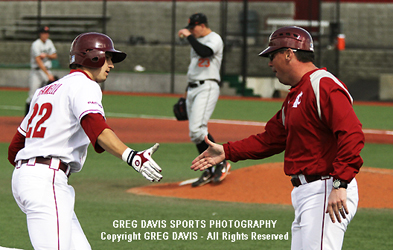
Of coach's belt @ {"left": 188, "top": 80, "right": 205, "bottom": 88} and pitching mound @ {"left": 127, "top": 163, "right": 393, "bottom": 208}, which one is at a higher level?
coach's belt @ {"left": 188, "top": 80, "right": 205, "bottom": 88}

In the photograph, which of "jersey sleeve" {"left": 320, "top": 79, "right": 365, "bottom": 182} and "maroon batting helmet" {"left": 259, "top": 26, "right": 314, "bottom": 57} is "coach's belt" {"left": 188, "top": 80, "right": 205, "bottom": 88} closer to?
"maroon batting helmet" {"left": 259, "top": 26, "right": 314, "bottom": 57}

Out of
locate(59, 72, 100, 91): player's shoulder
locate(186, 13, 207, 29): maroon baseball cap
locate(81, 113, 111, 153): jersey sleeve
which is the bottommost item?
locate(81, 113, 111, 153): jersey sleeve

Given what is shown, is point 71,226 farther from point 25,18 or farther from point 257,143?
point 25,18

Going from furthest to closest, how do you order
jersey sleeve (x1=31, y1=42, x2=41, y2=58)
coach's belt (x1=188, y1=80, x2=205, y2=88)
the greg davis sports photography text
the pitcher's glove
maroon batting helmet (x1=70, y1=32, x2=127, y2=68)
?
jersey sleeve (x1=31, y1=42, x2=41, y2=58), the pitcher's glove, coach's belt (x1=188, y1=80, x2=205, y2=88), the greg davis sports photography text, maroon batting helmet (x1=70, y1=32, x2=127, y2=68)

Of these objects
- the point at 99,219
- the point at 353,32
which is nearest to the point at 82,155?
the point at 99,219

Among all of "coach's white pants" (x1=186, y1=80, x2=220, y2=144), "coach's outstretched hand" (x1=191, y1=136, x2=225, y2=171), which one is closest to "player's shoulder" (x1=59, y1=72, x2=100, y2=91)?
"coach's outstretched hand" (x1=191, y1=136, x2=225, y2=171)

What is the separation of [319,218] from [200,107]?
5.20 metres

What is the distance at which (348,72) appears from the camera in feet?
95.8

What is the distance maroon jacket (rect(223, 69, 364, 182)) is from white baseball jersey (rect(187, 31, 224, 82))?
190 inches

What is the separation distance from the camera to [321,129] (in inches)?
157

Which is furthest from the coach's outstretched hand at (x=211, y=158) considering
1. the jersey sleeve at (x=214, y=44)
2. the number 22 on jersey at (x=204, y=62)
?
the number 22 on jersey at (x=204, y=62)

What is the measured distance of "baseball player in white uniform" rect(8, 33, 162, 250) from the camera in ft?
12.7

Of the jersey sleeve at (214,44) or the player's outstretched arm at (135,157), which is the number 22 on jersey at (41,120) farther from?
the jersey sleeve at (214,44)

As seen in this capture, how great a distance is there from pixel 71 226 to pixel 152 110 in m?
16.7
